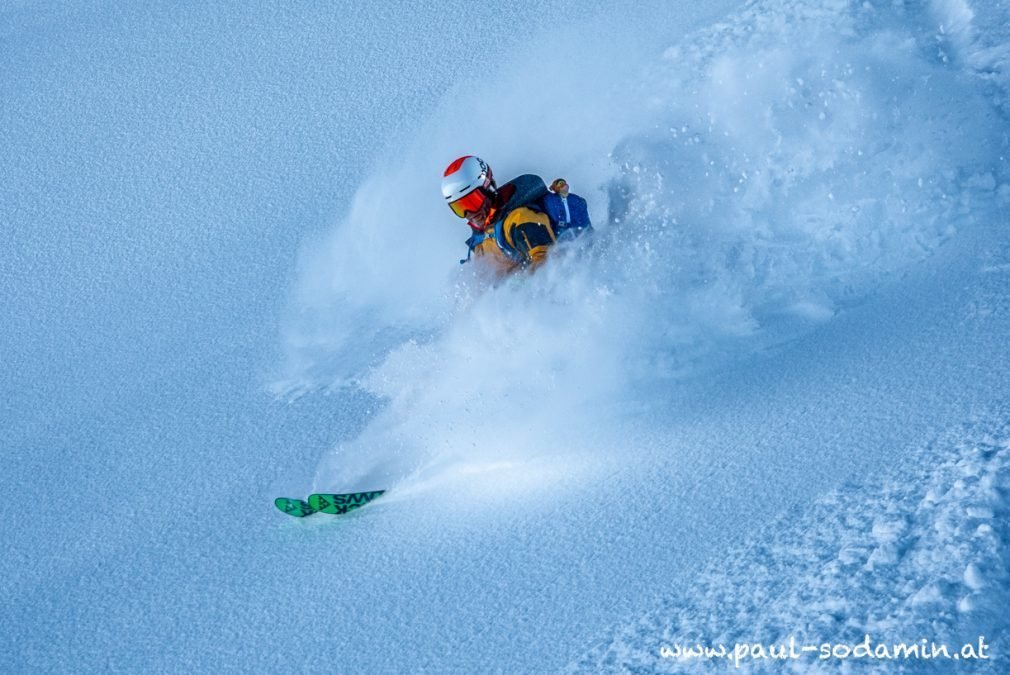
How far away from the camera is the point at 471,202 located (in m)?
6.01

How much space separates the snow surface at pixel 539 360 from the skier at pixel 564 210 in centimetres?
15

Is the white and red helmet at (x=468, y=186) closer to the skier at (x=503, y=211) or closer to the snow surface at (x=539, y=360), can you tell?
the skier at (x=503, y=211)

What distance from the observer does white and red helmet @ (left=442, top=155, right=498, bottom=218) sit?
596cm

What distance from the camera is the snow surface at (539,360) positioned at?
4059mm

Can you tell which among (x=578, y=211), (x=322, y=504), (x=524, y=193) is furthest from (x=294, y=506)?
(x=578, y=211)

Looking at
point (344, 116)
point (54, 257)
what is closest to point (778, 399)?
point (344, 116)

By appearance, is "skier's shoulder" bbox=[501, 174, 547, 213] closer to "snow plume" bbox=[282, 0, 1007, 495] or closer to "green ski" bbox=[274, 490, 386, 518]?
"snow plume" bbox=[282, 0, 1007, 495]

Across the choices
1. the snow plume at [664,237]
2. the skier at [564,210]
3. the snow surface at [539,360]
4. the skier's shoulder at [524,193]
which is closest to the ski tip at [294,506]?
the snow surface at [539,360]

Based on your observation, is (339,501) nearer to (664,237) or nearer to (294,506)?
(294,506)

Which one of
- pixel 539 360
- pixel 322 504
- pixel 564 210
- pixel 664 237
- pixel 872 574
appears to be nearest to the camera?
pixel 872 574

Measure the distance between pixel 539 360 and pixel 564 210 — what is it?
1.03m

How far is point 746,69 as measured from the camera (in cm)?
757

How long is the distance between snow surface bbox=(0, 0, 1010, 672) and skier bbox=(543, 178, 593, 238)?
15 cm

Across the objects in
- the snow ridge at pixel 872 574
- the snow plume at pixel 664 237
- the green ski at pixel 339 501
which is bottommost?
the snow ridge at pixel 872 574
